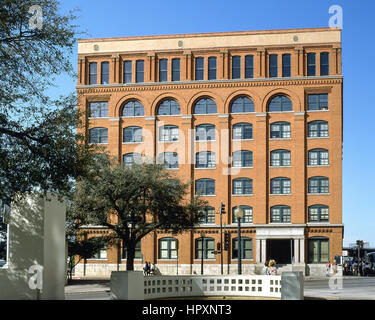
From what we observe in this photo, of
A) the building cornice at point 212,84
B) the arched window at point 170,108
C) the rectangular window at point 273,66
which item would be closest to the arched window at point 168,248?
the arched window at point 170,108

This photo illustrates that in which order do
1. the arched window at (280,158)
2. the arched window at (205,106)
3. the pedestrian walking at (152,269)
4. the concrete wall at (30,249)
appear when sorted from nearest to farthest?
the concrete wall at (30,249) < the pedestrian walking at (152,269) < the arched window at (280,158) < the arched window at (205,106)

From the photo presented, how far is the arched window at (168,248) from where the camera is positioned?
6244 centimetres

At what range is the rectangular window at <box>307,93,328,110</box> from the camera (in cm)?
6269

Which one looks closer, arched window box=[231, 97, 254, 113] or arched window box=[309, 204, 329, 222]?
arched window box=[309, 204, 329, 222]

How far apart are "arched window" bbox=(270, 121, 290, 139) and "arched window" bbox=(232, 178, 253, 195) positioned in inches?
212

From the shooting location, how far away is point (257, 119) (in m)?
62.9

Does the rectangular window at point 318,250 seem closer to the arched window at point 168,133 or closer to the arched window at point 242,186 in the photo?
the arched window at point 242,186

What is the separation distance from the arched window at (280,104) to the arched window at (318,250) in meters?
13.7

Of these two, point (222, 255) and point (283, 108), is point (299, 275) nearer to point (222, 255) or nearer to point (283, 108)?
point (222, 255)

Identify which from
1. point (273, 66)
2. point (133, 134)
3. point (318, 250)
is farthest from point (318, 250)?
point (133, 134)

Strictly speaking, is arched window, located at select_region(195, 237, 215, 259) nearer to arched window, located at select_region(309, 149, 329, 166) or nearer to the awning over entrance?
the awning over entrance

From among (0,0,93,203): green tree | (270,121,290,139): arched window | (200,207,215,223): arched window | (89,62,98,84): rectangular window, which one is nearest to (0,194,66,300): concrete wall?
(0,0,93,203): green tree

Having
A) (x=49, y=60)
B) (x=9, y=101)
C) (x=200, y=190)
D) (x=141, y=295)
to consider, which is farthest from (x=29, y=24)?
(x=200, y=190)

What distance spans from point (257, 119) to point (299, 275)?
4168 cm
